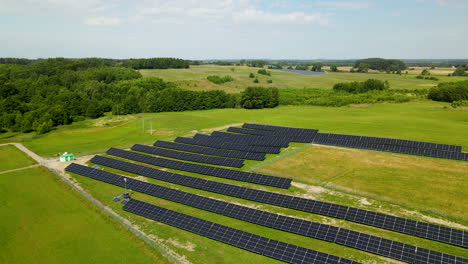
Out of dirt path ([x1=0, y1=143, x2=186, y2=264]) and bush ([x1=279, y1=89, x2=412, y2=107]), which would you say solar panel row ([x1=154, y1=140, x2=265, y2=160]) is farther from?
bush ([x1=279, y1=89, x2=412, y2=107])

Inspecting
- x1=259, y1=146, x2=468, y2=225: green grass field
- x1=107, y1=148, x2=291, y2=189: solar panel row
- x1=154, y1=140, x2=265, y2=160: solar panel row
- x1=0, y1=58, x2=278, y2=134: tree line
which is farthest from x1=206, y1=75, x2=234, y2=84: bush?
x1=259, y1=146, x2=468, y2=225: green grass field

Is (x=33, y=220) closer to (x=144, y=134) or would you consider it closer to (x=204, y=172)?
(x=204, y=172)

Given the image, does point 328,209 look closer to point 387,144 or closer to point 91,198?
point 91,198

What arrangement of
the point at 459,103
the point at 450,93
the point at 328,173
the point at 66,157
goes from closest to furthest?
the point at 328,173, the point at 66,157, the point at 459,103, the point at 450,93

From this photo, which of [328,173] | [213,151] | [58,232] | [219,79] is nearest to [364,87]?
[219,79]

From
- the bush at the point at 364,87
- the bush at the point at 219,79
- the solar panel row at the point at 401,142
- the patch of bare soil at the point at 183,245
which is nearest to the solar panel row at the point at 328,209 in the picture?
the patch of bare soil at the point at 183,245
